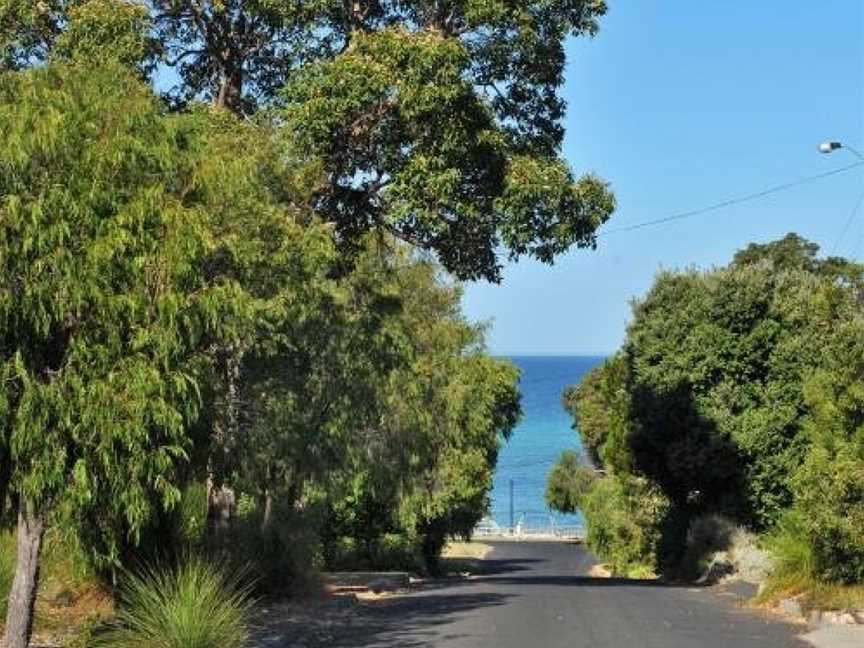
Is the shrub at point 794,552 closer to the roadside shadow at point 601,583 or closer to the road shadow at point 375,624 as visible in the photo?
the road shadow at point 375,624

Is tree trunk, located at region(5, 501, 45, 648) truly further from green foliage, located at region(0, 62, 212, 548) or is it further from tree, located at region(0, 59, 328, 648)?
green foliage, located at region(0, 62, 212, 548)

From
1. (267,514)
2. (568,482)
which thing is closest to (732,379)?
(267,514)

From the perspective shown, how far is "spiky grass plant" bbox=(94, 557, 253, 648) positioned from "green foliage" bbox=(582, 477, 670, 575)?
896 inches

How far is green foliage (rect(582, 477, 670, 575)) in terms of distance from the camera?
38188mm

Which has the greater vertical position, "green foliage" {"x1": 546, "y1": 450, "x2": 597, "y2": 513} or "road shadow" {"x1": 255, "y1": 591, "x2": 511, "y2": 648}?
"green foliage" {"x1": 546, "y1": 450, "x2": 597, "y2": 513}

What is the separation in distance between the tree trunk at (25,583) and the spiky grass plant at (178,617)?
1281 millimetres

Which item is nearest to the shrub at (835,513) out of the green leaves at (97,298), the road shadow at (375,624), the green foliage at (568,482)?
the road shadow at (375,624)

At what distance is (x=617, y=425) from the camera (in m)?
40.5

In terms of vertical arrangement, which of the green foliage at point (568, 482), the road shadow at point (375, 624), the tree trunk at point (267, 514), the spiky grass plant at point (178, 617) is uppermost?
the green foliage at point (568, 482)

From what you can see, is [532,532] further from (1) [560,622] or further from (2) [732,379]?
(1) [560,622]

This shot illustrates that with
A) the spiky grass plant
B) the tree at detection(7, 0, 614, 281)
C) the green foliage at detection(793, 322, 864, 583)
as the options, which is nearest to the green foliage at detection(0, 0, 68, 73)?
the tree at detection(7, 0, 614, 281)

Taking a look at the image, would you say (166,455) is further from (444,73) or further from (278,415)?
(444,73)

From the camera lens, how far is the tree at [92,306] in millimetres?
9344

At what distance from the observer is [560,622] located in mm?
16188
